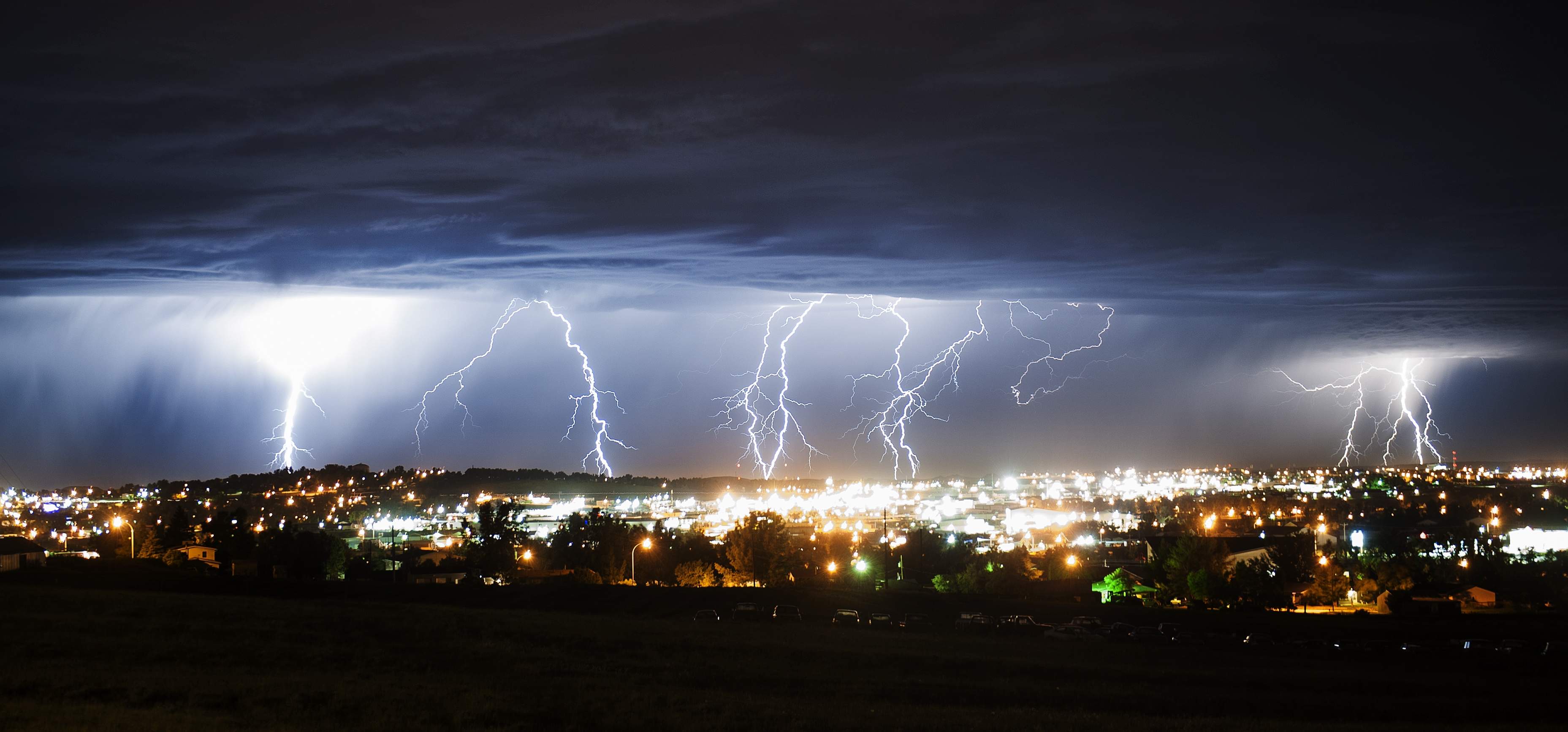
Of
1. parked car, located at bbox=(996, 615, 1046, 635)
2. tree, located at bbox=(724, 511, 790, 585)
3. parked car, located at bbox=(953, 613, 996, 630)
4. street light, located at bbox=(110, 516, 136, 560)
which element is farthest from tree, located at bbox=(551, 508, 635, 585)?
parked car, located at bbox=(996, 615, 1046, 635)

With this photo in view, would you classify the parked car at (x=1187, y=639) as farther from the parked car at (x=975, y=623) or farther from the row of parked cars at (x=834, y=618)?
the row of parked cars at (x=834, y=618)

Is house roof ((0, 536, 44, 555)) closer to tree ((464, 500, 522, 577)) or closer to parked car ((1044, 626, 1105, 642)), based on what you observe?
tree ((464, 500, 522, 577))

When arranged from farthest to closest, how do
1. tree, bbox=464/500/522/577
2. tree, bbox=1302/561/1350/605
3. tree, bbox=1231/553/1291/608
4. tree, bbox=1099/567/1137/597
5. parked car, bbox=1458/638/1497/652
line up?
tree, bbox=464/500/522/577, tree, bbox=1099/567/1137/597, tree, bbox=1302/561/1350/605, tree, bbox=1231/553/1291/608, parked car, bbox=1458/638/1497/652

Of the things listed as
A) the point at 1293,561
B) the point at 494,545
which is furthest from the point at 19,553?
the point at 1293,561

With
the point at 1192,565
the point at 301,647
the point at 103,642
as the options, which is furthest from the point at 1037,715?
the point at 1192,565

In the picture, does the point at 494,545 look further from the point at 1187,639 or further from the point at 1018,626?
the point at 1187,639

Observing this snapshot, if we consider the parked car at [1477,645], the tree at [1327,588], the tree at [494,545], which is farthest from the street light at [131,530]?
the parked car at [1477,645]
